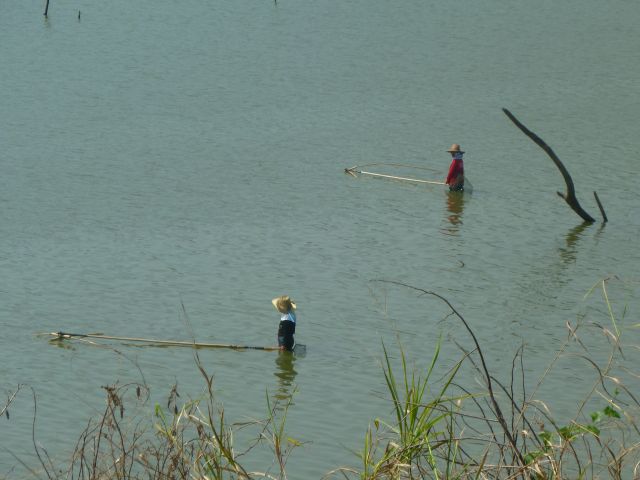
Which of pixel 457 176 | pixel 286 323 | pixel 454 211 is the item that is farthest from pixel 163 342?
pixel 457 176

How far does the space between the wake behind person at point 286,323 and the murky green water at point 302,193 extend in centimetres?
23

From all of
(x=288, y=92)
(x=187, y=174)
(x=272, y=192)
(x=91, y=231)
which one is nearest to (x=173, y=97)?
(x=288, y=92)

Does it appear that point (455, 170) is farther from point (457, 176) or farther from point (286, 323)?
point (286, 323)

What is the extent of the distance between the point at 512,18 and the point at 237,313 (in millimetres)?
26060

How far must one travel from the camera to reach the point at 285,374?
11.5m

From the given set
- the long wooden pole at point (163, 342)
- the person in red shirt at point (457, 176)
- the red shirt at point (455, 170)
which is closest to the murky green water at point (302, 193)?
the long wooden pole at point (163, 342)

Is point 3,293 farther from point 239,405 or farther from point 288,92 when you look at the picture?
point 288,92

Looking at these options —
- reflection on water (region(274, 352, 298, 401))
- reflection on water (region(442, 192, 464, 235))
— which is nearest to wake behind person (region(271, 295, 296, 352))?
reflection on water (region(274, 352, 298, 401))

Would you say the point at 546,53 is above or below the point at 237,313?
above

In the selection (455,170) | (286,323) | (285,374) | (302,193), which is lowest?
(302,193)

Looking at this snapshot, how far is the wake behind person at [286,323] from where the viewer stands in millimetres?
11375

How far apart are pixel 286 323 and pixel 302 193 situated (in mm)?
9292

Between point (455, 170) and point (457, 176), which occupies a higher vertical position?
point (455, 170)

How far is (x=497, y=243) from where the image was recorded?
17.4 metres
